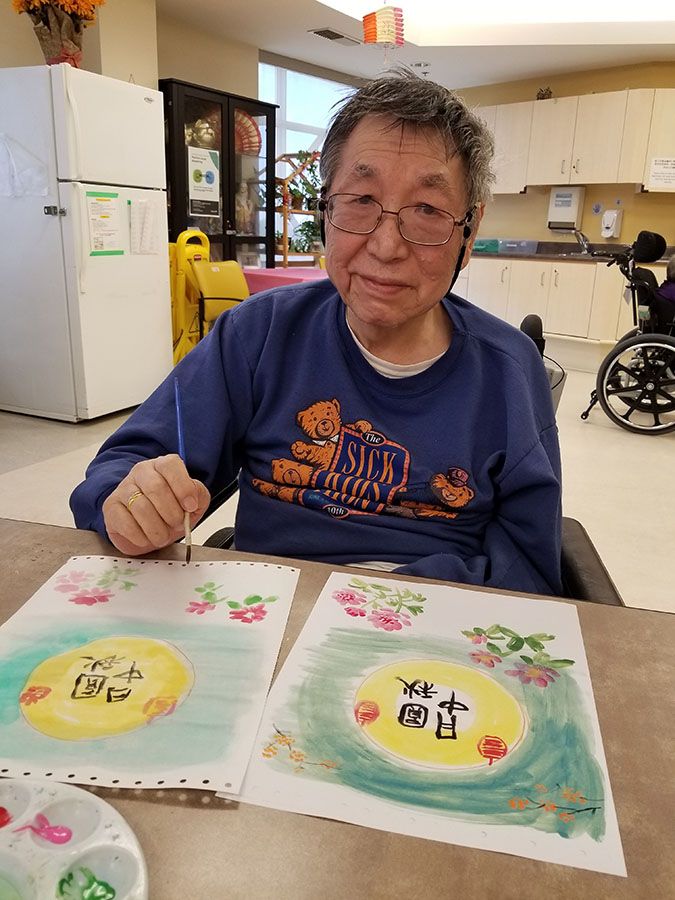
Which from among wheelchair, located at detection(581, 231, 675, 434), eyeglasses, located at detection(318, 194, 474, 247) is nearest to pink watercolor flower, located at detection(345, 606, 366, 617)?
eyeglasses, located at detection(318, 194, 474, 247)

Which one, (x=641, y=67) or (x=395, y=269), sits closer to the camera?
(x=395, y=269)

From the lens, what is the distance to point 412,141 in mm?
988

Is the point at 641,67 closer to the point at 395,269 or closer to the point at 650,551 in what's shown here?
Result: the point at 650,551

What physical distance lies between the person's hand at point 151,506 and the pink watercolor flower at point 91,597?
87 mm

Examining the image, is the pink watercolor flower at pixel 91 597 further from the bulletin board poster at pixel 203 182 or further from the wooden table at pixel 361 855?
the bulletin board poster at pixel 203 182

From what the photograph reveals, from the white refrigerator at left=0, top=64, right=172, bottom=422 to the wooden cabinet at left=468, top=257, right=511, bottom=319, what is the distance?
3.67 meters

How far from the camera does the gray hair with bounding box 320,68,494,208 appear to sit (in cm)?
99

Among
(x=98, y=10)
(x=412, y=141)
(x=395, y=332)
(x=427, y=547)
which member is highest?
(x=98, y=10)

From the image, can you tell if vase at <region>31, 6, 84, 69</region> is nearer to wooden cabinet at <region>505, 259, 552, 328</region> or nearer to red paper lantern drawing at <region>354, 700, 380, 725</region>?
red paper lantern drawing at <region>354, 700, 380, 725</region>

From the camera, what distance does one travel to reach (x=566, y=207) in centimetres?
680

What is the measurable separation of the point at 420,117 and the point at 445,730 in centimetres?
82

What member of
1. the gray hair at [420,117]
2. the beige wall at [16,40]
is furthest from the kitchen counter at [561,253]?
the gray hair at [420,117]

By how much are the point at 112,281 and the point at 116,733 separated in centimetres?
378

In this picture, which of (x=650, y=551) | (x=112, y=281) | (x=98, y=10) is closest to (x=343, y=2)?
(x=98, y=10)
